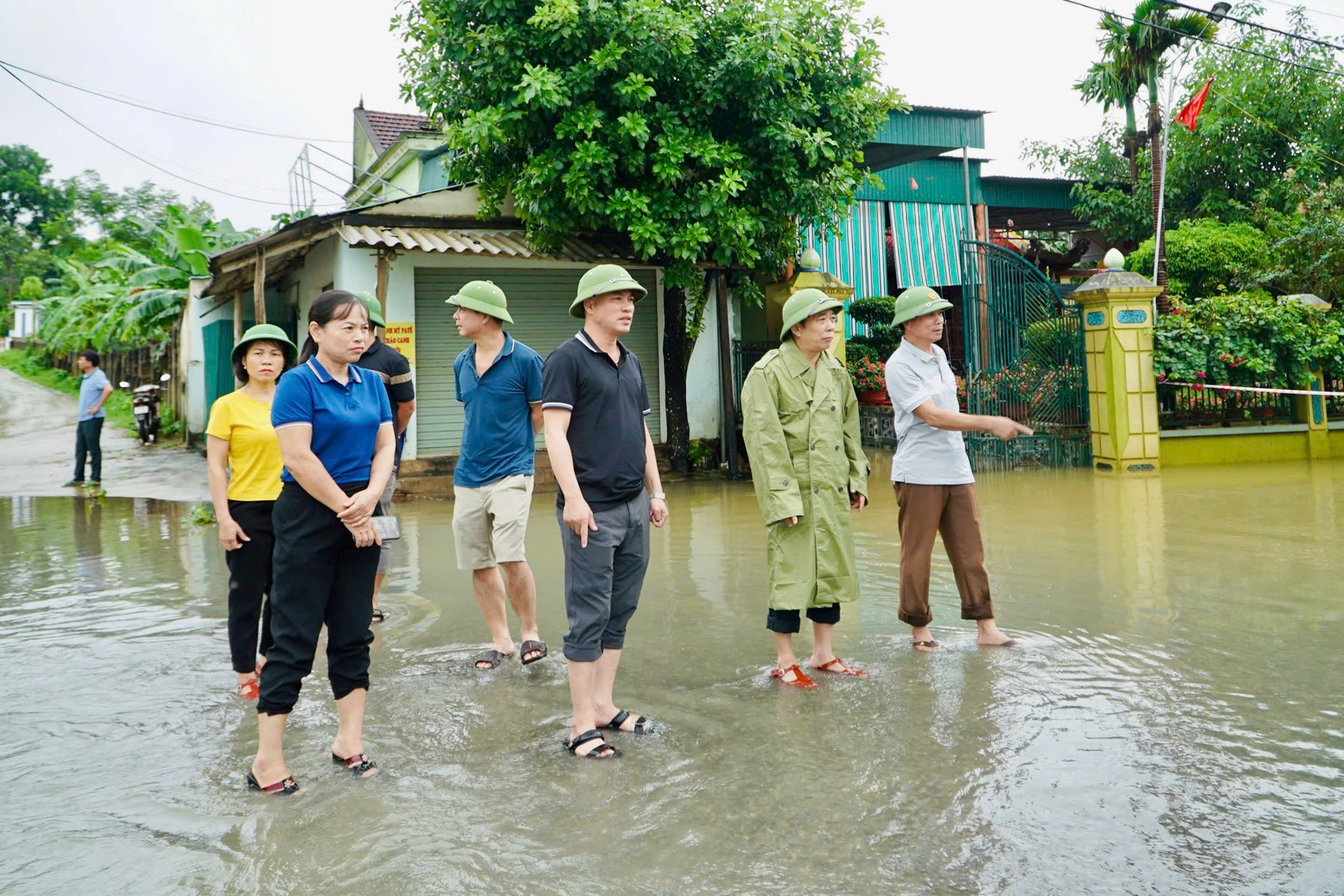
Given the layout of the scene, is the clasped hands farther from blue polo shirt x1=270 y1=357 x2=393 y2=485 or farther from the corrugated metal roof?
the corrugated metal roof

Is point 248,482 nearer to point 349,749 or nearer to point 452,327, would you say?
point 349,749

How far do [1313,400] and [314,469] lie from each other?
13876 mm

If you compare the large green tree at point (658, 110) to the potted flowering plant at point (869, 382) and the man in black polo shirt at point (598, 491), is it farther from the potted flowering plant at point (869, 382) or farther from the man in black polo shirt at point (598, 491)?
the man in black polo shirt at point (598, 491)

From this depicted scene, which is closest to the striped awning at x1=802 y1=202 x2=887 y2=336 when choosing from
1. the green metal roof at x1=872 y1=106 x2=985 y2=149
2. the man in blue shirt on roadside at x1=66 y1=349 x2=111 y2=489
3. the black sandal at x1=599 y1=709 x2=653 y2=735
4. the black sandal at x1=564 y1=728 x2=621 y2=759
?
the green metal roof at x1=872 y1=106 x2=985 y2=149

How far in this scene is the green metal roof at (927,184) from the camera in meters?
20.8

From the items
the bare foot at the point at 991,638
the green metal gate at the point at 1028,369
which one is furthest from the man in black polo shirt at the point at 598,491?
the green metal gate at the point at 1028,369

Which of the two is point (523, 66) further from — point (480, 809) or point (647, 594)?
point (480, 809)

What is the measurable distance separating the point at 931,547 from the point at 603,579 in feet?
6.39

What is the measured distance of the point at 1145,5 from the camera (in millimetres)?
18172

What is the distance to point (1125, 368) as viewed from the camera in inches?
492

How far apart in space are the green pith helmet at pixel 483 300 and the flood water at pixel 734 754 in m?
1.69

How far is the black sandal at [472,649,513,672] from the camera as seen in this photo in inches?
202

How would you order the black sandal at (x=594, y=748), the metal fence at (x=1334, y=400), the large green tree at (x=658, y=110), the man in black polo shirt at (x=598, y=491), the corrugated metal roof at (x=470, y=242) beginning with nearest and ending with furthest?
1. the black sandal at (x=594, y=748)
2. the man in black polo shirt at (x=598, y=491)
3. the large green tree at (x=658, y=110)
4. the corrugated metal roof at (x=470, y=242)
5. the metal fence at (x=1334, y=400)

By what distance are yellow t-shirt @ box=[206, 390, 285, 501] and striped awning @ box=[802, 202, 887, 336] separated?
52.7ft
